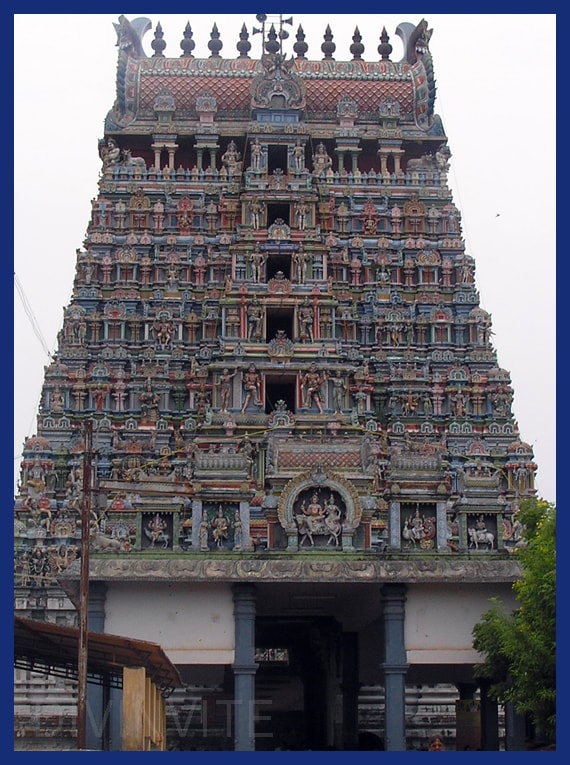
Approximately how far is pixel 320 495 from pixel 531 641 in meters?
8.26

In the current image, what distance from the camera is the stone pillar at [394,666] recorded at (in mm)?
39625

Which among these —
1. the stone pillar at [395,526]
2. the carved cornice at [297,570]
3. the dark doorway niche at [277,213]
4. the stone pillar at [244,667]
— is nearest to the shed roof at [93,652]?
the stone pillar at [244,667]

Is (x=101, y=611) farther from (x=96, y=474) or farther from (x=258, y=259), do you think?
(x=258, y=259)

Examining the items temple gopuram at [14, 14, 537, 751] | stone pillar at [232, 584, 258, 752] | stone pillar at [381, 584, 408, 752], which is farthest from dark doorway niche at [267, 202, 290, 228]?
stone pillar at [232, 584, 258, 752]

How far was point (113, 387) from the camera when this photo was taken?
6216cm

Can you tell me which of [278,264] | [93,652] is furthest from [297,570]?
[278,264]

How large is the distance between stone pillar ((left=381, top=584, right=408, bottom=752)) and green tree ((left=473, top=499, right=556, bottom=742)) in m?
2.09

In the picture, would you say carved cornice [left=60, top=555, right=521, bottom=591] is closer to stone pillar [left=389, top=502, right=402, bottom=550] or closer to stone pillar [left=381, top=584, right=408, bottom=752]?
stone pillar [left=381, top=584, right=408, bottom=752]

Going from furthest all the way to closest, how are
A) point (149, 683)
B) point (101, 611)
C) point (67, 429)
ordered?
point (67, 429) < point (101, 611) < point (149, 683)

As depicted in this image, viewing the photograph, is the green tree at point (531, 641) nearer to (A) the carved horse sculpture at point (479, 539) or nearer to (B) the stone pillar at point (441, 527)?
(A) the carved horse sculpture at point (479, 539)

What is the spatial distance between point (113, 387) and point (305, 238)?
10.2 meters

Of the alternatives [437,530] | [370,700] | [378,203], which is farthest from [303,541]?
[378,203]

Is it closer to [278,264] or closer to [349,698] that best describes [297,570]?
[349,698]

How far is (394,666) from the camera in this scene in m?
40.2
